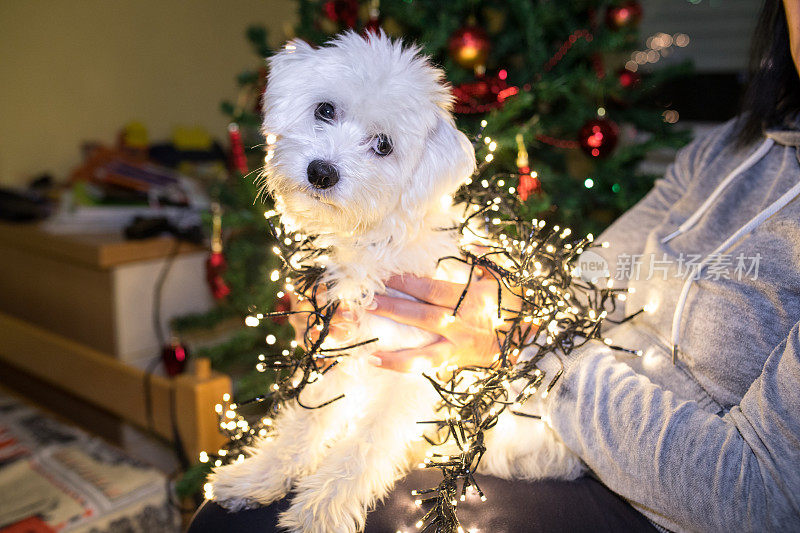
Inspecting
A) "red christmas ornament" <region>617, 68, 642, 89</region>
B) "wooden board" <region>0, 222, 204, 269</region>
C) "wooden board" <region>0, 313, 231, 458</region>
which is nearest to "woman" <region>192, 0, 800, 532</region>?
"red christmas ornament" <region>617, 68, 642, 89</region>

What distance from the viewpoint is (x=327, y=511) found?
0.82 metres

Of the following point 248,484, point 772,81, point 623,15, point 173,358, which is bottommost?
point 173,358

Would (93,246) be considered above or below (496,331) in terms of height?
below

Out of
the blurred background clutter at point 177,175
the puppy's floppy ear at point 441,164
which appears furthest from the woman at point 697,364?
the blurred background clutter at point 177,175

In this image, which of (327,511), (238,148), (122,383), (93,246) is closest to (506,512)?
(327,511)

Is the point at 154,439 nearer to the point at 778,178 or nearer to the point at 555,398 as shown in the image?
the point at 555,398

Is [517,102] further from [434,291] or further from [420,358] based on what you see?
[420,358]

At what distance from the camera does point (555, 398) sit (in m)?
0.91

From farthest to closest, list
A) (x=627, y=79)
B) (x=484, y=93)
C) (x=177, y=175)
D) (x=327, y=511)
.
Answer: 1. (x=177, y=175)
2. (x=627, y=79)
3. (x=484, y=93)
4. (x=327, y=511)

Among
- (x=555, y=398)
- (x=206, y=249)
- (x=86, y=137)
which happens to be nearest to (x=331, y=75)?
(x=555, y=398)

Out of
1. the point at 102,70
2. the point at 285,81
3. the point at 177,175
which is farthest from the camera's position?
the point at 102,70

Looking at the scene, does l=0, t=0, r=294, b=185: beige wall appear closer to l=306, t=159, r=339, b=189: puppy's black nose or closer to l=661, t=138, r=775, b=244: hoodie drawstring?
l=306, t=159, r=339, b=189: puppy's black nose

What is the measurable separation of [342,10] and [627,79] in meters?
0.93

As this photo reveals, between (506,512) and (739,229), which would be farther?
(739,229)
